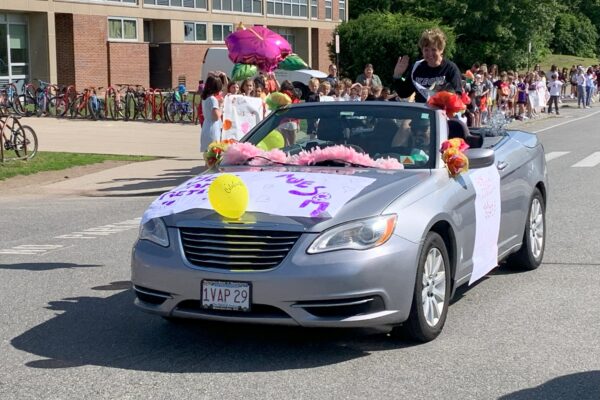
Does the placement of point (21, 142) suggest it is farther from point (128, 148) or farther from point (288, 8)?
point (288, 8)

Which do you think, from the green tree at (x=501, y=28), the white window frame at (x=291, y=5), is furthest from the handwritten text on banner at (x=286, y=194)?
the white window frame at (x=291, y=5)

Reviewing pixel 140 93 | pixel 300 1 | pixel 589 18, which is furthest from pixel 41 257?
pixel 589 18

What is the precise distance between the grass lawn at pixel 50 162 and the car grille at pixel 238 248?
12.6m

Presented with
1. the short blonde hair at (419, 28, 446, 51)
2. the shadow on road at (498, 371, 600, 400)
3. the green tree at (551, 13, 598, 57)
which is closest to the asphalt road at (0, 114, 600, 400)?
the shadow on road at (498, 371, 600, 400)

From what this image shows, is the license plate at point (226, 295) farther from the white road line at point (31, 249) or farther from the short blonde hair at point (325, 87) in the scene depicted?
the short blonde hair at point (325, 87)

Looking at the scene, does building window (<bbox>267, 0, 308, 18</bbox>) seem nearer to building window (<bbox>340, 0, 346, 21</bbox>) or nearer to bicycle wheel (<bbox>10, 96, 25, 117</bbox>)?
building window (<bbox>340, 0, 346, 21</bbox>)

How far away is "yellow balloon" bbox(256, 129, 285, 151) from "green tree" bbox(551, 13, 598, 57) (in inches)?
3670

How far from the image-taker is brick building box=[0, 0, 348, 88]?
42.8m

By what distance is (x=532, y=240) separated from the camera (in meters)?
8.95

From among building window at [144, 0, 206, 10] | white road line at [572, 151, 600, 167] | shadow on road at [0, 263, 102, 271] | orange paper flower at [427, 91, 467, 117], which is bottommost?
shadow on road at [0, 263, 102, 271]

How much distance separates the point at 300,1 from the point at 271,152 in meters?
56.3

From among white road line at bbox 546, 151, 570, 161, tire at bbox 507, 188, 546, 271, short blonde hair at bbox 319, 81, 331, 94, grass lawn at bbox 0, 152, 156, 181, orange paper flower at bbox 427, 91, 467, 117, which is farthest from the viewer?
white road line at bbox 546, 151, 570, 161

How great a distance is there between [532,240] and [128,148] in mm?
16214

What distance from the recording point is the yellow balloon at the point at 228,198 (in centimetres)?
618
